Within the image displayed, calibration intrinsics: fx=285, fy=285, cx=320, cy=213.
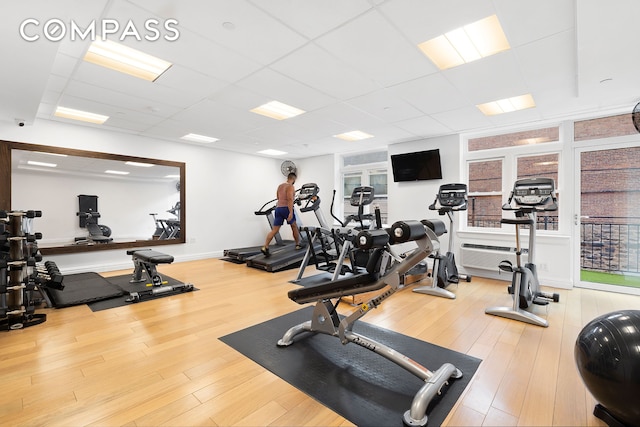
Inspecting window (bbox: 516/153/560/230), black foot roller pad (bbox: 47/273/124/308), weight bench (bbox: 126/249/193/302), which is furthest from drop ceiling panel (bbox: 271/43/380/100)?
black foot roller pad (bbox: 47/273/124/308)

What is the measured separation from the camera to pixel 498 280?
4707 mm

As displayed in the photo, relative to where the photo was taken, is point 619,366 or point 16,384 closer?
point 619,366

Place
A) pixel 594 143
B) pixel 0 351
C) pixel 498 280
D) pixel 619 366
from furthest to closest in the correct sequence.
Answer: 1. pixel 498 280
2. pixel 594 143
3. pixel 0 351
4. pixel 619 366

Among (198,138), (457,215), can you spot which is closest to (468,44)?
(457,215)

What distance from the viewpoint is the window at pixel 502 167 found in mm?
4566

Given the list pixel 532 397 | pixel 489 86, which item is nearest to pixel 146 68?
pixel 489 86

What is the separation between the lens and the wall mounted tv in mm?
5426

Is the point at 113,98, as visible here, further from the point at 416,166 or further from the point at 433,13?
the point at 416,166

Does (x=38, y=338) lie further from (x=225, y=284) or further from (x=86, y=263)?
(x=86, y=263)

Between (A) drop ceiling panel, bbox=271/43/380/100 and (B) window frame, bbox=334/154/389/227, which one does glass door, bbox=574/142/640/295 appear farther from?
(A) drop ceiling panel, bbox=271/43/380/100

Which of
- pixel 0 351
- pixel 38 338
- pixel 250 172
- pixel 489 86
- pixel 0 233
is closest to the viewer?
pixel 0 351

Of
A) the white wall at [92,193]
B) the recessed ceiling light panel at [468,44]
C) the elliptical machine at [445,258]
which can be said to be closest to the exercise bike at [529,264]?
the elliptical machine at [445,258]

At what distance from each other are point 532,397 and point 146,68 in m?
4.23

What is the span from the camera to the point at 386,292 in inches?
76.3
